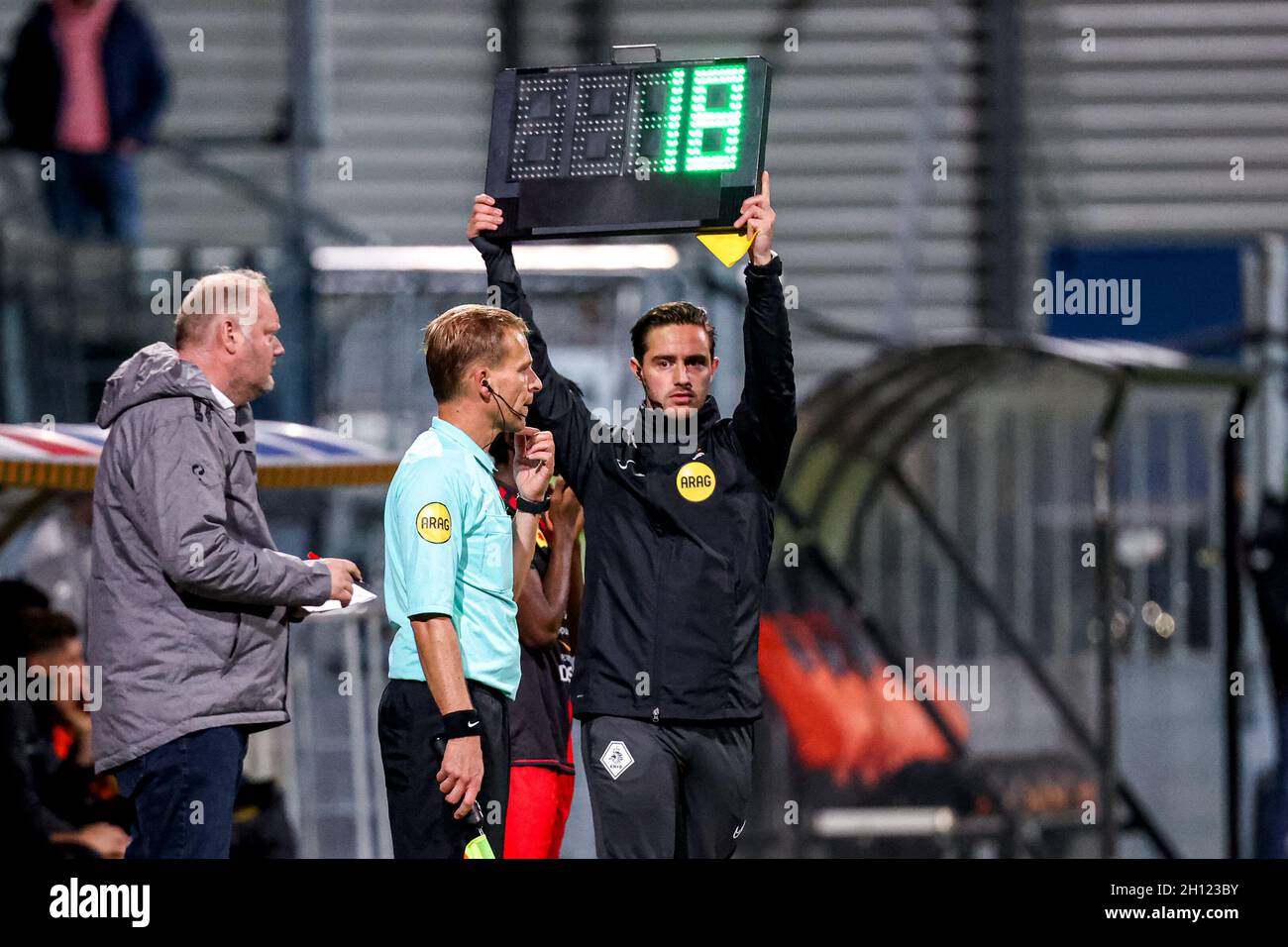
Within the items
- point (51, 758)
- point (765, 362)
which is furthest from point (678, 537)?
point (51, 758)

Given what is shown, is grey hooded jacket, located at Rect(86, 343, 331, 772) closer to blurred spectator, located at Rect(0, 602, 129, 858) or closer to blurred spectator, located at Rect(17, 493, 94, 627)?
blurred spectator, located at Rect(0, 602, 129, 858)

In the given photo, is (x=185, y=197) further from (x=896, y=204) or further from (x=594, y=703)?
(x=594, y=703)

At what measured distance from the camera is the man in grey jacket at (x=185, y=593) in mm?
5250

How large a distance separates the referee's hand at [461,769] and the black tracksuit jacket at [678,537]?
0.54 metres

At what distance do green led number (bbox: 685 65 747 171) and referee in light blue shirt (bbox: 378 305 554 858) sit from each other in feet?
2.36

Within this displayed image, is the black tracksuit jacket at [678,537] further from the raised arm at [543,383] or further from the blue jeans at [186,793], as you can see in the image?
the blue jeans at [186,793]

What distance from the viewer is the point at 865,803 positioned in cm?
1053

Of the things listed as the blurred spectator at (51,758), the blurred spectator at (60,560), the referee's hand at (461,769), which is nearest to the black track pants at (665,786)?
the referee's hand at (461,769)

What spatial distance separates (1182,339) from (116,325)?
621 cm

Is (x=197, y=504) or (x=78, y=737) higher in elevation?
(x=197, y=504)

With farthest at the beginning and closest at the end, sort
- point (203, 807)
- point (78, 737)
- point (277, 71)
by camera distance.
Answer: point (277, 71) → point (78, 737) → point (203, 807)

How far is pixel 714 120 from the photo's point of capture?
5.68m
